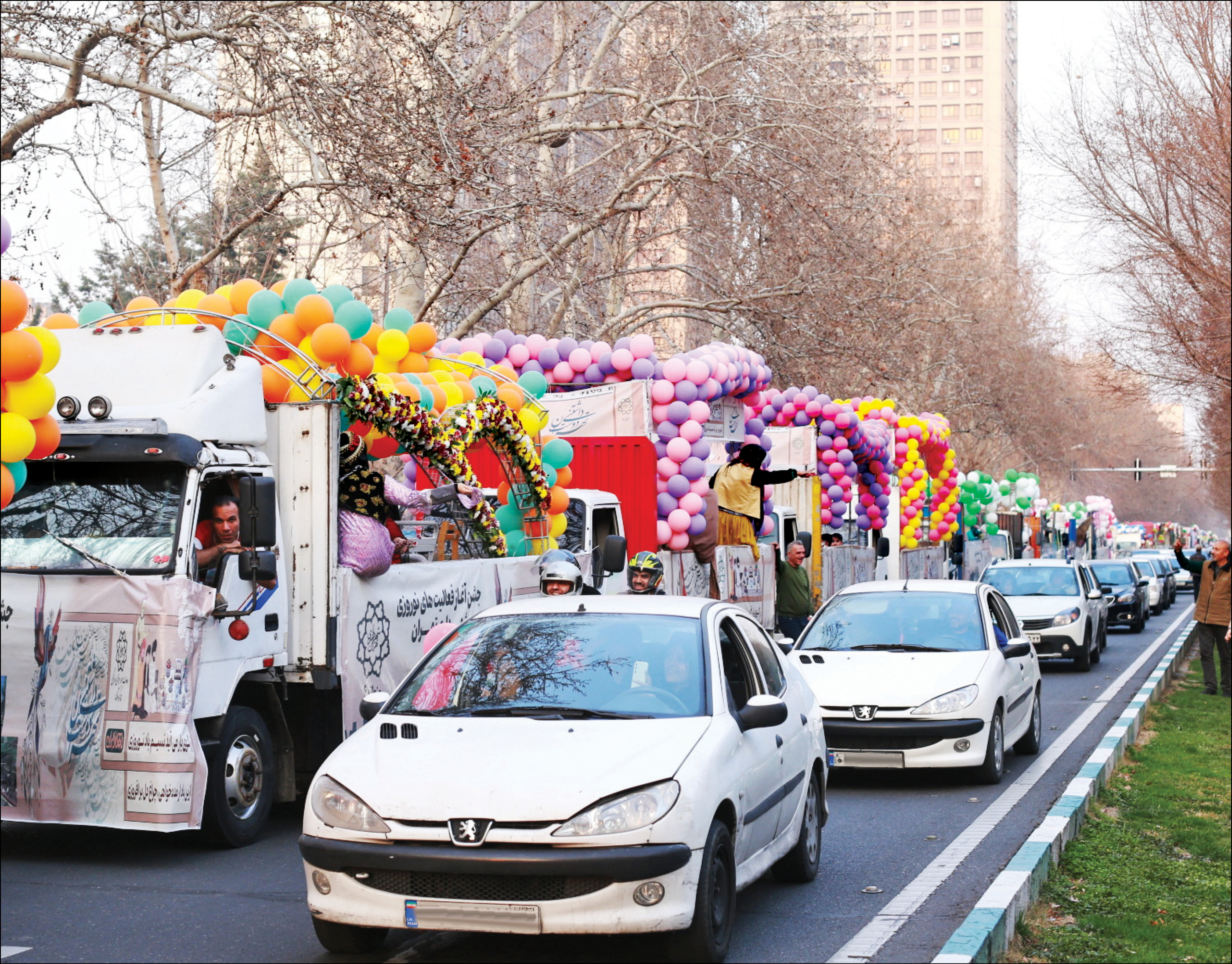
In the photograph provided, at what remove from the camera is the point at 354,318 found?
425 inches

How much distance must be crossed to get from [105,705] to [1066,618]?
54.7 ft

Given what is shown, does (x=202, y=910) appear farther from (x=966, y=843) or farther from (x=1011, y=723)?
(x=1011, y=723)

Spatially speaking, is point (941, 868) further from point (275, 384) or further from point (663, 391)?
point (663, 391)

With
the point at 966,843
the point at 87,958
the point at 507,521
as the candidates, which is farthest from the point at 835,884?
the point at 507,521

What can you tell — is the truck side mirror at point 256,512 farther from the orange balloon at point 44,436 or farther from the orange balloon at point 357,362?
the orange balloon at point 357,362

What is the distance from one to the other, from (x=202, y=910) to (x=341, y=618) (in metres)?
2.50

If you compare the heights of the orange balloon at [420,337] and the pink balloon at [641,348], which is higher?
the pink balloon at [641,348]

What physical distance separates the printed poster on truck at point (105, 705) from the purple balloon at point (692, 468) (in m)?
9.58

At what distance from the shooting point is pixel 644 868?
549 centimetres

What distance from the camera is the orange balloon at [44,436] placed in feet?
20.7

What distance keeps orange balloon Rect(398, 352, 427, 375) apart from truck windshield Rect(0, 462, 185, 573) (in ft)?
15.7

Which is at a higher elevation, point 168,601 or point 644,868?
point 168,601

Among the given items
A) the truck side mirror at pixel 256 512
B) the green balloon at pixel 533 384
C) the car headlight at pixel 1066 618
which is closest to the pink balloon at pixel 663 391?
the green balloon at pixel 533 384

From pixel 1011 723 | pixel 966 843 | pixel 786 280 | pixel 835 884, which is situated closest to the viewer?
pixel 835 884
